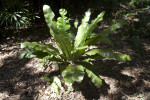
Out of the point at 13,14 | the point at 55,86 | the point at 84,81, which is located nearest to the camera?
the point at 55,86

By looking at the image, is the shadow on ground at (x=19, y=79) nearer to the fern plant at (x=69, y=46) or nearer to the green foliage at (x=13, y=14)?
the fern plant at (x=69, y=46)

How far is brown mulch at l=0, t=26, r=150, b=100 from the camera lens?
247 centimetres

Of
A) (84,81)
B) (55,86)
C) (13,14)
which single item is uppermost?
(13,14)

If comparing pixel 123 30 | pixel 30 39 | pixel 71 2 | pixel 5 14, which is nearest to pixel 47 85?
pixel 30 39

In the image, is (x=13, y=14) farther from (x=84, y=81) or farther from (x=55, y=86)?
(x=84, y=81)

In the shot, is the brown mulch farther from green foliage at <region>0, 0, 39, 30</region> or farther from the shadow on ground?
green foliage at <region>0, 0, 39, 30</region>

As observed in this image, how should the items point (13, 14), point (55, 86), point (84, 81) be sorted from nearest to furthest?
point (55, 86) < point (84, 81) < point (13, 14)

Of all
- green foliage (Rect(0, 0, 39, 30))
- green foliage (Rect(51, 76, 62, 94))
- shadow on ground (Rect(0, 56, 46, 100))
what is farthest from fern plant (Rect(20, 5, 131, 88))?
green foliage (Rect(0, 0, 39, 30))

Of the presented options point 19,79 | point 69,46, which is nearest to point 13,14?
point 19,79

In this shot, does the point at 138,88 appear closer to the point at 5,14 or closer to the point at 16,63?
the point at 16,63

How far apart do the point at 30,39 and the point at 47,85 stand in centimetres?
232

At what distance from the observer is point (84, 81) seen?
275 cm

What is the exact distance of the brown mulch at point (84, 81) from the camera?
247cm

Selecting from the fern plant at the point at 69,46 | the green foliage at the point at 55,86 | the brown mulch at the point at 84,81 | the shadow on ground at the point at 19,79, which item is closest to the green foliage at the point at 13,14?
the brown mulch at the point at 84,81
